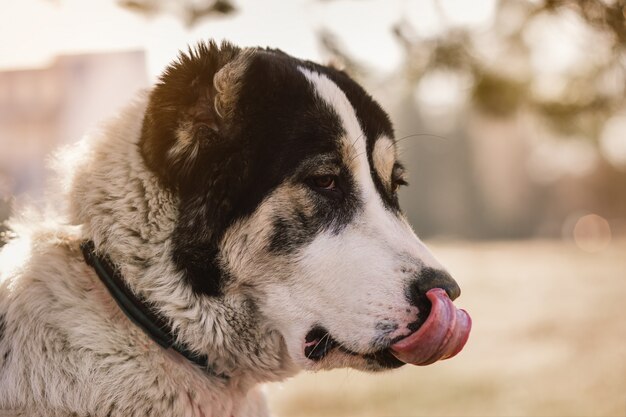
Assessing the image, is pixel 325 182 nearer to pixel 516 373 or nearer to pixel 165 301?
pixel 165 301

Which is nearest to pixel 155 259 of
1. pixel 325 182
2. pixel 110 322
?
pixel 110 322

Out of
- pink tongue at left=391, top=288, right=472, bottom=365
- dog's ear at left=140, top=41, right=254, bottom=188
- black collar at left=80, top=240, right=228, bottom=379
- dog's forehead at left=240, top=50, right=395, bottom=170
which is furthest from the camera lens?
dog's forehead at left=240, top=50, right=395, bottom=170

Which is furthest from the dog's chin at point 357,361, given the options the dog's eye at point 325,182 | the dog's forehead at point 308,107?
the dog's forehead at point 308,107

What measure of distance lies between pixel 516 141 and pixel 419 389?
47.4 metres

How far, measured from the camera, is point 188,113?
2984 mm

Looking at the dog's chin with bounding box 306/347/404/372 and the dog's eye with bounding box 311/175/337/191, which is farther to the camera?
the dog's eye with bounding box 311/175/337/191

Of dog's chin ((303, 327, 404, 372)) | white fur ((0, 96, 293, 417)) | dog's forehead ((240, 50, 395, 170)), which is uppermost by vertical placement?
dog's forehead ((240, 50, 395, 170))

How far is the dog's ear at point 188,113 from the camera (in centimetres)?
294

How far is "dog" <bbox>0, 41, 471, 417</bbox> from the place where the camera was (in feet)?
9.08

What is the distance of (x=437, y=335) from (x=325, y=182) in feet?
2.49

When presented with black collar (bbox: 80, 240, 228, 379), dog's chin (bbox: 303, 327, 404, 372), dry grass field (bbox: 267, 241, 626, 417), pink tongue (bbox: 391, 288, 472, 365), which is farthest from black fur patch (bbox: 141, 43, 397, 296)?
dry grass field (bbox: 267, 241, 626, 417)

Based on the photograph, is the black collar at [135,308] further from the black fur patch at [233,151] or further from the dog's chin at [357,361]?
the dog's chin at [357,361]

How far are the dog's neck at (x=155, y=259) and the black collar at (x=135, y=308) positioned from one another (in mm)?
24

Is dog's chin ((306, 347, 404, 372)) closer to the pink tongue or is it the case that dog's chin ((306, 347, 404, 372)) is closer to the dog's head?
the dog's head
